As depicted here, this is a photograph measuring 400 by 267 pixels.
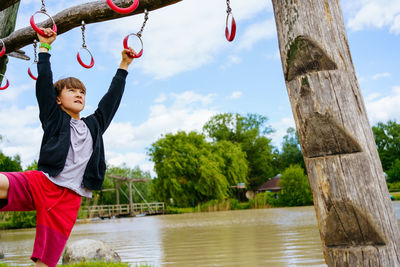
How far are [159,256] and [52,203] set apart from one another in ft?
15.6

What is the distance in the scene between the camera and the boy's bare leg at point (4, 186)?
2221 millimetres

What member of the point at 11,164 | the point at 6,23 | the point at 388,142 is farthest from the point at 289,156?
the point at 6,23

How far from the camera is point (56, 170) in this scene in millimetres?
2326

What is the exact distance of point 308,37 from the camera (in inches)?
75.5

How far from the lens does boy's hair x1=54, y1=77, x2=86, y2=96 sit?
255 cm

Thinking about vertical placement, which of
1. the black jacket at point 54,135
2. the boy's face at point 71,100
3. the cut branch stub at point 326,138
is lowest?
the cut branch stub at point 326,138

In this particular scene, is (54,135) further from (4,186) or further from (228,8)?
(228,8)

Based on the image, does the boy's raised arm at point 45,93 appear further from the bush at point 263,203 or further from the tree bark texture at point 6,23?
the bush at point 263,203

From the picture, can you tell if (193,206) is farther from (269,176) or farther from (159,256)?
(159,256)

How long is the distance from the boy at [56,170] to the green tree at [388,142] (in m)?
54.9

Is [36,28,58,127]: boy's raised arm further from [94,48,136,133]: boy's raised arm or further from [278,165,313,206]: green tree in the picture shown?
[278,165,313,206]: green tree

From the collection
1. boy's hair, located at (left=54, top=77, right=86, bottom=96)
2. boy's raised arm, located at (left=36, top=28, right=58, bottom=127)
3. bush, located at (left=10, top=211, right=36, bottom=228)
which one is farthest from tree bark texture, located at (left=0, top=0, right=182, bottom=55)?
bush, located at (left=10, top=211, right=36, bottom=228)

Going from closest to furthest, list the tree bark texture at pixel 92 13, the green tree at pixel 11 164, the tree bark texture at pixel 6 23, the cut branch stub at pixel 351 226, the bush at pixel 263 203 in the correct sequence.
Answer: the cut branch stub at pixel 351 226, the tree bark texture at pixel 92 13, the tree bark texture at pixel 6 23, the bush at pixel 263 203, the green tree at pixel 11 164

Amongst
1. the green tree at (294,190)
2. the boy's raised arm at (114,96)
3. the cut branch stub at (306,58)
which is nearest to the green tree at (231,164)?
the green tree at (294,190)
